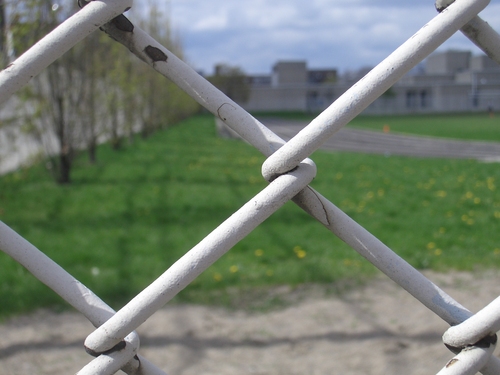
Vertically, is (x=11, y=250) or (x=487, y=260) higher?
(x=11, y=250)

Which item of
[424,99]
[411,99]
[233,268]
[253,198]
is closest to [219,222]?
[233,268]

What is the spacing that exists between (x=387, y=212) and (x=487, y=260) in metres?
2.11

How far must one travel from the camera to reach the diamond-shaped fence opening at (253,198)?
717 mm

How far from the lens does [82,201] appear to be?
24.4ft

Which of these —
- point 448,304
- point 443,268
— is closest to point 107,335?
point 448,304

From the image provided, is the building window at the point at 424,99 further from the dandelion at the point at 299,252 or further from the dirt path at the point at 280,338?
the dirt path at the point at 280,338

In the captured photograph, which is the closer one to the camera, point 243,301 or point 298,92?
point 243,301

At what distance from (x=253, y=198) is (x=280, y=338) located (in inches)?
109

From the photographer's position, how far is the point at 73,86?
9.48 meters

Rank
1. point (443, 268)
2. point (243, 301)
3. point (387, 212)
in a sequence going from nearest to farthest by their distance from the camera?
point (243, 301) < point (443, 268) < point (387, 212)

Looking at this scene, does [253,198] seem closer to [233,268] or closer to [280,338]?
[280,338]

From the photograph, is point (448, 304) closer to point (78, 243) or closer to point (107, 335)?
point (107, 335)

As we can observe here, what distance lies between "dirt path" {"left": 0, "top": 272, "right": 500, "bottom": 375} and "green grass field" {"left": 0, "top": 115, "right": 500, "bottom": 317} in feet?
1.31

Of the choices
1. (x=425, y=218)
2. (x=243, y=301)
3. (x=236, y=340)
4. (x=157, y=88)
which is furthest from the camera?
(x=157, y=88)
